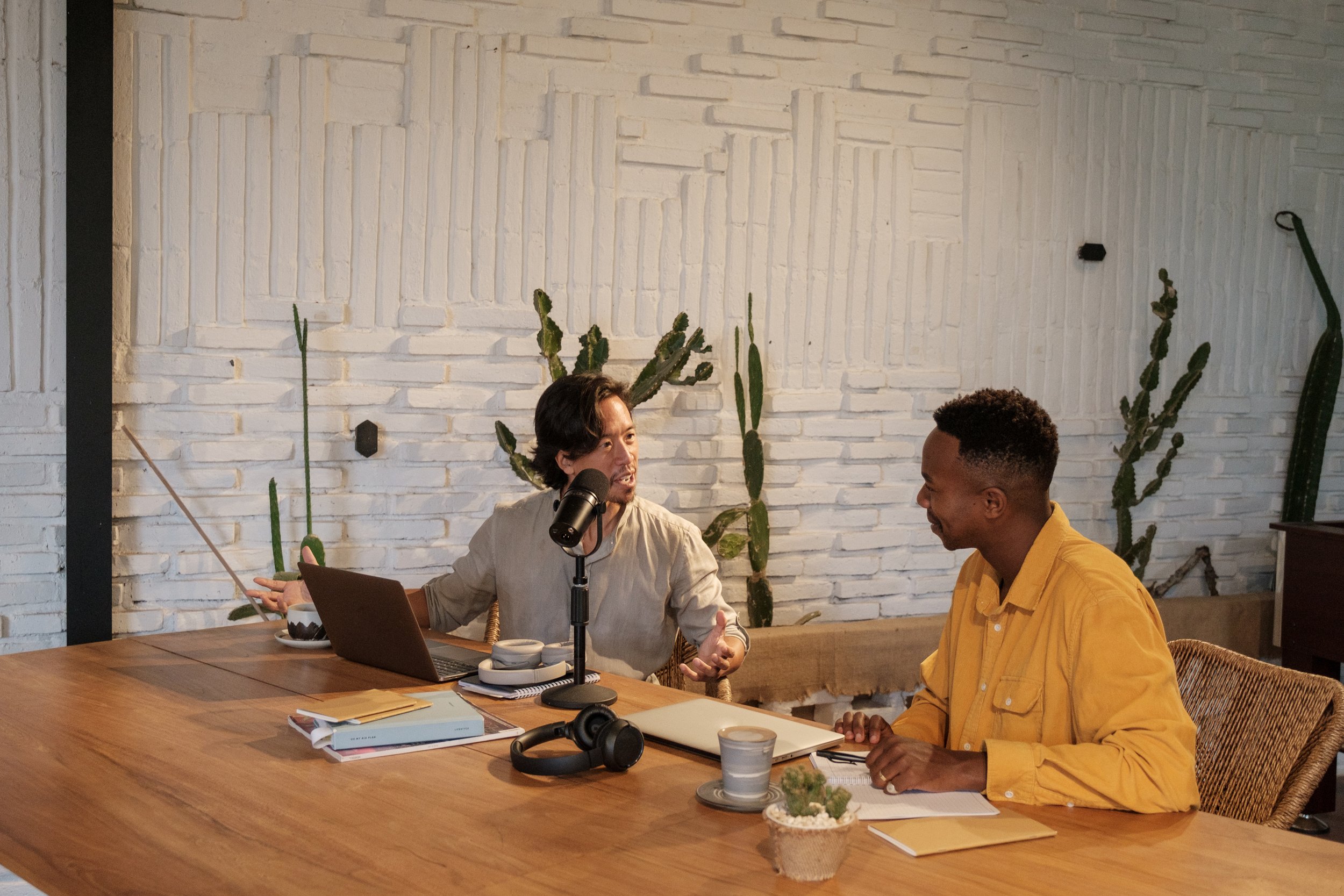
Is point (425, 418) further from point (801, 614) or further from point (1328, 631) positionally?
point (1328, 631)

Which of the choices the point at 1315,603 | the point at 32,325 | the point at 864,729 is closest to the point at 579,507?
the point at 864,729

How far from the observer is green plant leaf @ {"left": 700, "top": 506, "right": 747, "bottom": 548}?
161 inches

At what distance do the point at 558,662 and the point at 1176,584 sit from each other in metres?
3.24

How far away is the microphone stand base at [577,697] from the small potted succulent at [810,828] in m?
0.79

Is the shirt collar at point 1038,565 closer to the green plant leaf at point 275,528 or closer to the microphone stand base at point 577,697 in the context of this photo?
the microphone stand base at point 577,697

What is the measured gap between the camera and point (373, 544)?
3879 mm

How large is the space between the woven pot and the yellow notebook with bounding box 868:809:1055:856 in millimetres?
142

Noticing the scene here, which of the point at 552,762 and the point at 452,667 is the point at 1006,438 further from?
the point at 452,667

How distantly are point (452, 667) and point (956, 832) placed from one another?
1.18 meters

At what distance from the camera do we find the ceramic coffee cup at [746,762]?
170 centimetres

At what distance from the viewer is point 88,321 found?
3.45 metres

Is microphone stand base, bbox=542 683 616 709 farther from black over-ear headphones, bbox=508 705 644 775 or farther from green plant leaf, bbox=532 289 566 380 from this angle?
green plant leaf, bbox=532 289 566 380

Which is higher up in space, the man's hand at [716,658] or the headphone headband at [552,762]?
the headphone headband at [552,762]

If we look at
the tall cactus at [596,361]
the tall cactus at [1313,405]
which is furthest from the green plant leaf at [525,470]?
the tall cactus at [1313,405]
